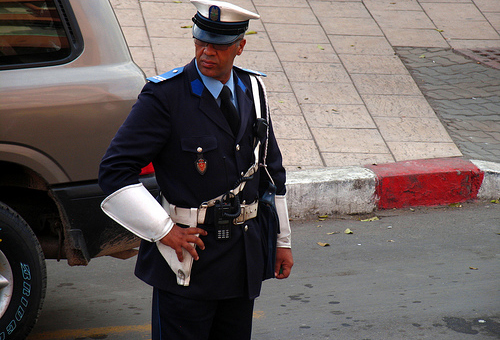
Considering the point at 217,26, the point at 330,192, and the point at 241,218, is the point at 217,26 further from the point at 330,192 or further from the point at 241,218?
the point at 330,192

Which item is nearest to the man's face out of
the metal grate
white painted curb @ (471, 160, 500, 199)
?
white painted curb @ (471, 160, 500, 199)

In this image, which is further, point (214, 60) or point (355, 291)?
point (355, 291)

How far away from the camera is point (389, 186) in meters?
6.21

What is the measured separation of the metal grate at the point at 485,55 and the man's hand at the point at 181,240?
725 cm

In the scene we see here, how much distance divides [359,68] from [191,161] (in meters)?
6.28

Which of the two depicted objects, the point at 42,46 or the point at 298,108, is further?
the point at 298,108

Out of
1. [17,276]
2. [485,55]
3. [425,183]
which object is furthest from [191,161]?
[485,55]

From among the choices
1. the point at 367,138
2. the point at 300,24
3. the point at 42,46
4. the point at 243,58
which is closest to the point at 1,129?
the point at 42,46

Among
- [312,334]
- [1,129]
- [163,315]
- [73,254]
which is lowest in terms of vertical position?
[312,334]

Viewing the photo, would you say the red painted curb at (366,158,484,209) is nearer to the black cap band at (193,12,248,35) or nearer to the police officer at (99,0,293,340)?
the police officer at (99,0,293,340)

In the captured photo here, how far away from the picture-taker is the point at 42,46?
3.64 meters

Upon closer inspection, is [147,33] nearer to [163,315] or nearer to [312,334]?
[312,334]

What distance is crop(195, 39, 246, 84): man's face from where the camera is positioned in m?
2.54

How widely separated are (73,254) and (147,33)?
556cm
